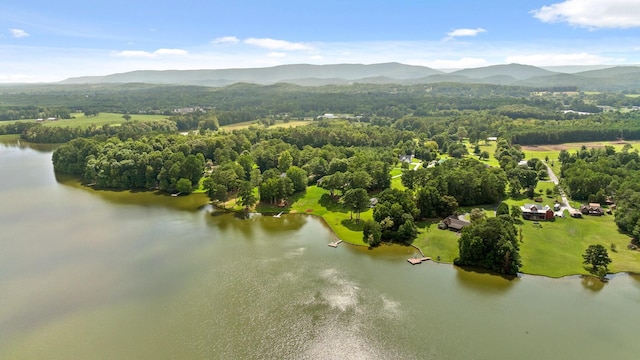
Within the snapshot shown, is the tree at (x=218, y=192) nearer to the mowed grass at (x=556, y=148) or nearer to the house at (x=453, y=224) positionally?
the house at (x=453, y=224)

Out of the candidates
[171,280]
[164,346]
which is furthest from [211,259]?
[164,346]

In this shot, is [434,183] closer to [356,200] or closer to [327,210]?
[356,200]

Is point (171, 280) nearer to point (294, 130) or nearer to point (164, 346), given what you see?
point (164, 346)

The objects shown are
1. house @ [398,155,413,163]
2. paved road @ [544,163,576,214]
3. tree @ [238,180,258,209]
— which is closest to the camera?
paved road @ [544,163,576,214]

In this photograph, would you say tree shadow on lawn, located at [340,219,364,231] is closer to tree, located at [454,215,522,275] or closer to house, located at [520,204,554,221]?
tree, located at [454,215,522,275]

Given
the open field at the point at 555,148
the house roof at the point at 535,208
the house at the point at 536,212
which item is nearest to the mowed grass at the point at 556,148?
the open field at the point at 555,148

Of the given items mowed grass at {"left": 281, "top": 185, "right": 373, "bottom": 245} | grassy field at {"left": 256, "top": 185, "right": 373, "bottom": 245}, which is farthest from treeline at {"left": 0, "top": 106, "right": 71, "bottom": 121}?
mowed grass at {"left": 281, "top": 185, "right": 373, "bottom": 245}

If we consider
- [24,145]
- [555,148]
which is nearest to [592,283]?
[555,148]
